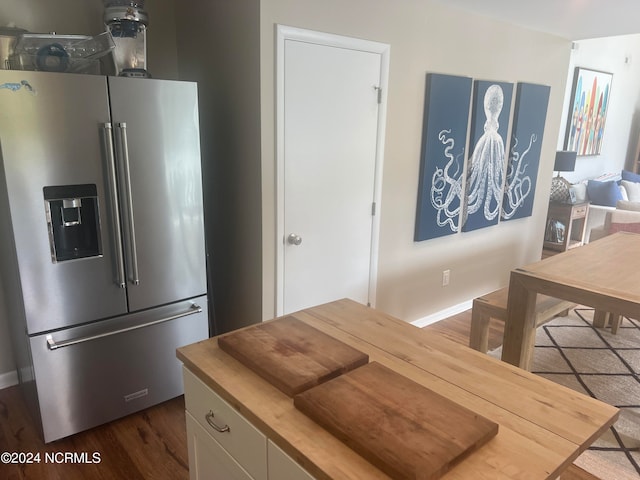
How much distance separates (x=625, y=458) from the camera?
226cm

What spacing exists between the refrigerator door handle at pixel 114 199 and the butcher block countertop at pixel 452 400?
97 cm

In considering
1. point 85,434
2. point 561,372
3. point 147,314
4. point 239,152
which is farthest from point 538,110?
point 85,434

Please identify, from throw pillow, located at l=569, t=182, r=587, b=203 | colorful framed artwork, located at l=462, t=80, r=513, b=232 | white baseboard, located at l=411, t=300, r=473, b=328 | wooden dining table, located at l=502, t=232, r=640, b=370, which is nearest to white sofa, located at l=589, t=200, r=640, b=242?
throw pillow, located at l=569, t=182, r=587, b=203

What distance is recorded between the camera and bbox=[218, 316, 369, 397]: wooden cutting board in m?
1.21

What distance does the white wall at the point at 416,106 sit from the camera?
2.52m

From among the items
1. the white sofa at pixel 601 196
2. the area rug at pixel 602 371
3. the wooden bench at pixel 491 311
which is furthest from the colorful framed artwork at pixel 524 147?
the white sofa at pixel 601 196

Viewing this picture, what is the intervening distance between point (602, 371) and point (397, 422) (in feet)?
8.90

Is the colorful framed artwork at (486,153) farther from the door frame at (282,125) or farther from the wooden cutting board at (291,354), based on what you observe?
the wooden cutting board at (291,354)

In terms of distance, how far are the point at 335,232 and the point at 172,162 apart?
41.8 inches

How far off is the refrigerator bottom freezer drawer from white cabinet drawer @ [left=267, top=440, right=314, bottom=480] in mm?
1487

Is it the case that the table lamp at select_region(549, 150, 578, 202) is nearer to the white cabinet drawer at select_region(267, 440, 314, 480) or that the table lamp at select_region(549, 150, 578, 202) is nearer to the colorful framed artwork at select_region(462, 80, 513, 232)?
the colorful framed artwork at select_region(462, 80, 513, 232)

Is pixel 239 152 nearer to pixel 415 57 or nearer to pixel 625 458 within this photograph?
pixel 415 57

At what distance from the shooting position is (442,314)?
3.82 m

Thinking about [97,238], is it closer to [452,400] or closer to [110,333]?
[110,333]
